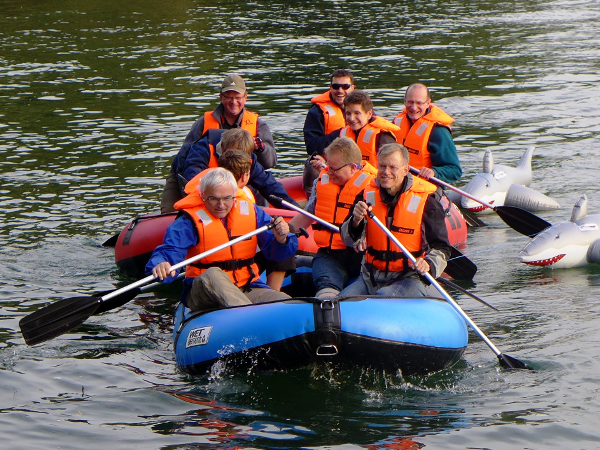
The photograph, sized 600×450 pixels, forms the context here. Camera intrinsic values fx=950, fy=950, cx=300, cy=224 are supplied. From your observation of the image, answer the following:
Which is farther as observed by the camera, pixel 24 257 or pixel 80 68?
pixel 80 68

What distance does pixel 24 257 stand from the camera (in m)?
8.47

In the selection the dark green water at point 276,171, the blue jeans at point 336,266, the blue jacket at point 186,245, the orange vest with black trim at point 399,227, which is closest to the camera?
the dark green water at point 276,171

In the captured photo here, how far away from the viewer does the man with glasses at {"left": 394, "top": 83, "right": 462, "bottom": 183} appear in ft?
27.9

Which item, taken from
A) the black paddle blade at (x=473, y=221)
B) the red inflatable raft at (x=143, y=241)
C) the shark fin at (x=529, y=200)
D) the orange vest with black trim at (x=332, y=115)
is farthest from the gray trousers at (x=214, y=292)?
the shark fin at (x=529, y=200)

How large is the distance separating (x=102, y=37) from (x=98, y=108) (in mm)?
5667

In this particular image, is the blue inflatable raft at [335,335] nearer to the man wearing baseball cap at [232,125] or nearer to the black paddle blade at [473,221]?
the man wearing baseball cap at [232,125]

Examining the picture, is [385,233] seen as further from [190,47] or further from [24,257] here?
[190,47]

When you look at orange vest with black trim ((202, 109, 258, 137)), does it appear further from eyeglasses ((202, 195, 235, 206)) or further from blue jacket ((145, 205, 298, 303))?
eyeglasses ((202, 195, 235, 206))

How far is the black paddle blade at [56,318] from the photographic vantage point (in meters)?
6.08

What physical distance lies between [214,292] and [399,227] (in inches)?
49.7

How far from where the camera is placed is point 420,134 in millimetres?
8586

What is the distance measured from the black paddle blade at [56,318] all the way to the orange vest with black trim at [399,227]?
6.03ft

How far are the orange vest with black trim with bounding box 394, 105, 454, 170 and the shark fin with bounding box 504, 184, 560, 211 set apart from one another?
1.58m

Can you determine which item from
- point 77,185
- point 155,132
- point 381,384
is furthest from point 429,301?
point 155,132
